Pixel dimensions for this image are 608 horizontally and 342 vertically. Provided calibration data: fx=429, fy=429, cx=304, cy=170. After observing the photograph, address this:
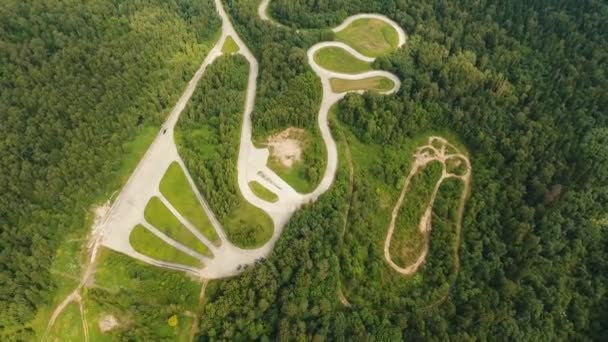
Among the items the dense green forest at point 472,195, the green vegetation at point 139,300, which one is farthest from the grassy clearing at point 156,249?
the dense green forest at point 472,195

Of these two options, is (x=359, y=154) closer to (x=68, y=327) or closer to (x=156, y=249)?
(x=156, y=249)

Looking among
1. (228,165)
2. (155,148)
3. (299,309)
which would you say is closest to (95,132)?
(155,148)

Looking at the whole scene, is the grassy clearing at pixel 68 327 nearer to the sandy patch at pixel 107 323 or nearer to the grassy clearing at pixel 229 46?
the sandy patch at pixel 107 323

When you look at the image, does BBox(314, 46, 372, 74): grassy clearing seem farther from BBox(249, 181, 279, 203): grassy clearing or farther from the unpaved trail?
the unpaved trail

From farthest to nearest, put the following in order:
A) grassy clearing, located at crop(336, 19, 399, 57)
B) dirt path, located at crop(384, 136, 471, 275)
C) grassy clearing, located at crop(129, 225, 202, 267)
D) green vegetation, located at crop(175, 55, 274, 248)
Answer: grassy clearing, located at crop(336, 19, 399, 57), dirt path, located at crop(384, 136, 471, 275), green vegetation, located at crop(175, 55, 274, 248), grassy clearing, located at crop(129, 225, 202, 267)

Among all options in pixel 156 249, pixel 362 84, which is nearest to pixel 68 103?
pixel 156 249

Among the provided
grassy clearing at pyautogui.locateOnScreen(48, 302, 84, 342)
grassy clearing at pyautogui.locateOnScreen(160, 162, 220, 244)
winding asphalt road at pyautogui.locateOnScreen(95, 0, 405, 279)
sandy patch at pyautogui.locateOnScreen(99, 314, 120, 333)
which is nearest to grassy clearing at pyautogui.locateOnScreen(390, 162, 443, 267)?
winding asphalt road at pyautogui.locateOnScreen(95, 0, 405, 279)

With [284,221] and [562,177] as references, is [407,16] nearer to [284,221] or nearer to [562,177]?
[562,177]
